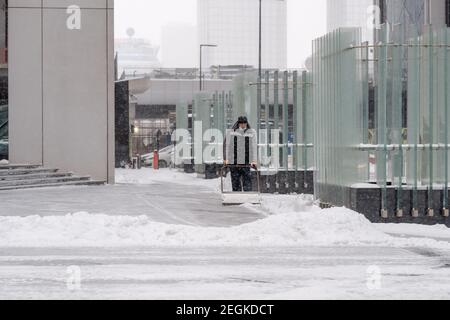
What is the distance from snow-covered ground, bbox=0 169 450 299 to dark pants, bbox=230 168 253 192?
138cm

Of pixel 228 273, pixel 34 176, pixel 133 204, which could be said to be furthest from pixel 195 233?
pixel 34 176

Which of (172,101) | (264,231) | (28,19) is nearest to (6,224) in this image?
(264,231)

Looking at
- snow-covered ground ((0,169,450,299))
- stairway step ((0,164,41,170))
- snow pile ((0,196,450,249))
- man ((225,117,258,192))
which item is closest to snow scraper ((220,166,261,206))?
man ((225,117,258,192))

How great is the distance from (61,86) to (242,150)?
9084 millimetres

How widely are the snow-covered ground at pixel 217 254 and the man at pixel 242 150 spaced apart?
→ 1430 millimetres

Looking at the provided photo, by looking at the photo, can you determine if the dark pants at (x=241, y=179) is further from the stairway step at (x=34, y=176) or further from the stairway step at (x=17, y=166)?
the stairway step at (x=17, y=166)

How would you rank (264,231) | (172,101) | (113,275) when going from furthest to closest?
(172,101), (264,231), (113,275)

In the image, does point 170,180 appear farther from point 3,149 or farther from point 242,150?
point 242,150

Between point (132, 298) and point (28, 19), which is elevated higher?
point (28, 19)
